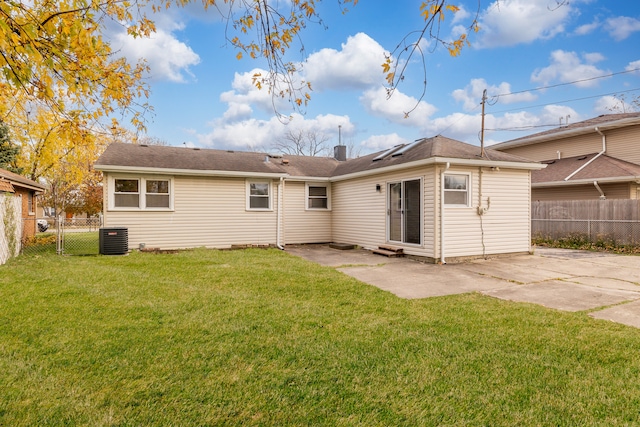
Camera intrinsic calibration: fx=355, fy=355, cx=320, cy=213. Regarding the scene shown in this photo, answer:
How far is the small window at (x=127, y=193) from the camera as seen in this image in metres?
10.5

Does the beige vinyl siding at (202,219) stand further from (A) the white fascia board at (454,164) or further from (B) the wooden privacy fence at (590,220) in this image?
(B) the wooden privacy fence at (590,220)

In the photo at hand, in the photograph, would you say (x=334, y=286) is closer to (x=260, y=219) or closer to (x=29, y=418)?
Result: (x=29, y=418)

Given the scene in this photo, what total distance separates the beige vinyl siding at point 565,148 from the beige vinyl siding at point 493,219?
28.9ft

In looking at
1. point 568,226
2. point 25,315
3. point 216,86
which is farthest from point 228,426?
point 568,226

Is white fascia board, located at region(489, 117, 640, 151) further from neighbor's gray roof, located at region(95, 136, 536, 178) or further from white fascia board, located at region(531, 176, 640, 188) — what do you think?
neighbor's gray roof, located at region(95, 136, 536, 178)

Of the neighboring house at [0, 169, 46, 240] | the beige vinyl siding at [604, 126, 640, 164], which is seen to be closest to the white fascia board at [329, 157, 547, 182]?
the beige vinyl siding at [604, 126, 640, 164]

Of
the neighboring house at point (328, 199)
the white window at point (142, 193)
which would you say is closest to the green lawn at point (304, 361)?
the neighboring house at point (328, 199)

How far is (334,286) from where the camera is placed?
5949 mm

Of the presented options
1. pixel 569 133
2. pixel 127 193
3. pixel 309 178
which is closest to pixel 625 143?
pixel 569 133

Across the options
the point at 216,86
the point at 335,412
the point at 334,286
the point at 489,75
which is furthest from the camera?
the point at 489,75

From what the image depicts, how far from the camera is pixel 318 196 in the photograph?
1368cm

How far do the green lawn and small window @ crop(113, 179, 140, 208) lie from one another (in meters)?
5.43

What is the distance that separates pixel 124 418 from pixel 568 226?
14857 mm

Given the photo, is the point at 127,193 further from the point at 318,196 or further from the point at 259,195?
the point at 318,196
